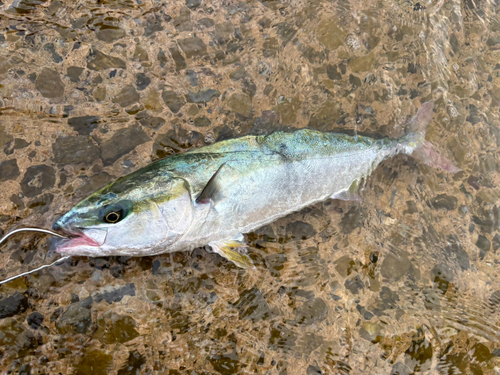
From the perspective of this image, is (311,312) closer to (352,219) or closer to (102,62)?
(352,219)

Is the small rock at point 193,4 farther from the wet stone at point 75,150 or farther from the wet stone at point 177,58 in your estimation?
the wet stone at point 75,150

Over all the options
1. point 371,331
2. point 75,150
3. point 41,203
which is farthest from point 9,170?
point 371,331

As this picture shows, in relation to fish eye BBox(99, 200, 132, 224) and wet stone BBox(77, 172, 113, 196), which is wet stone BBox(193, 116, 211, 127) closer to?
wet stone BBox(77, 172, 113, 196)

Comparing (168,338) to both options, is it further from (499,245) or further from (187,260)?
(499,245)

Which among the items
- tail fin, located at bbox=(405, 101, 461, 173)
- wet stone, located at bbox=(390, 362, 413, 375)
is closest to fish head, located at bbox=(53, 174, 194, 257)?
wet stone, located at bbox=(390, 362, 413, 375)

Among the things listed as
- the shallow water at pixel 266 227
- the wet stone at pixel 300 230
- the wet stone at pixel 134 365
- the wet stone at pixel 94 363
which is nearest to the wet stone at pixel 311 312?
the shallow water at pixel 266 227
